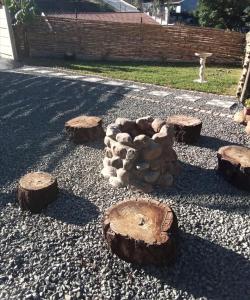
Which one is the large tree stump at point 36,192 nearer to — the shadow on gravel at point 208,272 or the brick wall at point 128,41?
the shadow on gravel at point 208,272

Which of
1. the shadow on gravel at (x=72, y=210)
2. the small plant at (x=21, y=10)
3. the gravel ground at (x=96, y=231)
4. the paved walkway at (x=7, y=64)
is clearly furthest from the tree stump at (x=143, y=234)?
the small plant at (x=21, y=10)

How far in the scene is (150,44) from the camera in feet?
47.7

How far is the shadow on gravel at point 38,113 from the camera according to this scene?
19.1 feet

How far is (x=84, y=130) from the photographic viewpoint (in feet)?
20.3

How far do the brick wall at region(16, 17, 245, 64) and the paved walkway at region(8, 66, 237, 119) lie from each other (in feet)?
12.2

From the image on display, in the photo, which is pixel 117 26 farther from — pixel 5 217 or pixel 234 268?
pixel 234 268

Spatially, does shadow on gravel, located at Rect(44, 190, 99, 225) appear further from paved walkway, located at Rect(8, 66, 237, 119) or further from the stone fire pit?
paved walkway, located at Rect(8, 66, 237, 119)

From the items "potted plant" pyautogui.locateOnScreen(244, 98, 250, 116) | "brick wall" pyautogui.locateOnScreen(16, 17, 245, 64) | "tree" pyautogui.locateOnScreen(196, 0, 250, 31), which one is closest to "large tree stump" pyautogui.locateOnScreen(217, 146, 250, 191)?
"potted plant" pyautogui.locateOnScreen(244, 98, 250, 116)

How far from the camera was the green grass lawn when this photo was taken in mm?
10469

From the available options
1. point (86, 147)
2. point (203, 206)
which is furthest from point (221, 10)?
point (203, 206)

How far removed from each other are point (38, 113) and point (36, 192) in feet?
13.8

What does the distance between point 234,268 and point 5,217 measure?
287 centimetres

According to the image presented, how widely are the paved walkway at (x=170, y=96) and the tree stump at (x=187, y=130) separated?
6.11 ft

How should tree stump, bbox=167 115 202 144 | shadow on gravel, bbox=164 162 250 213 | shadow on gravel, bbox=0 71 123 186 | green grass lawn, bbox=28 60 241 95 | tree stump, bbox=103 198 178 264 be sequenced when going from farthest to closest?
green grass lawn, bbox=28 60 241 95 < tree stump, bbox=167 115 202 144 < shadow on gravel, bbox=0 71 123 186 < shadow on gravel, bbox=164 162 250 213 < tree stump, bbox=103 198 178 264
